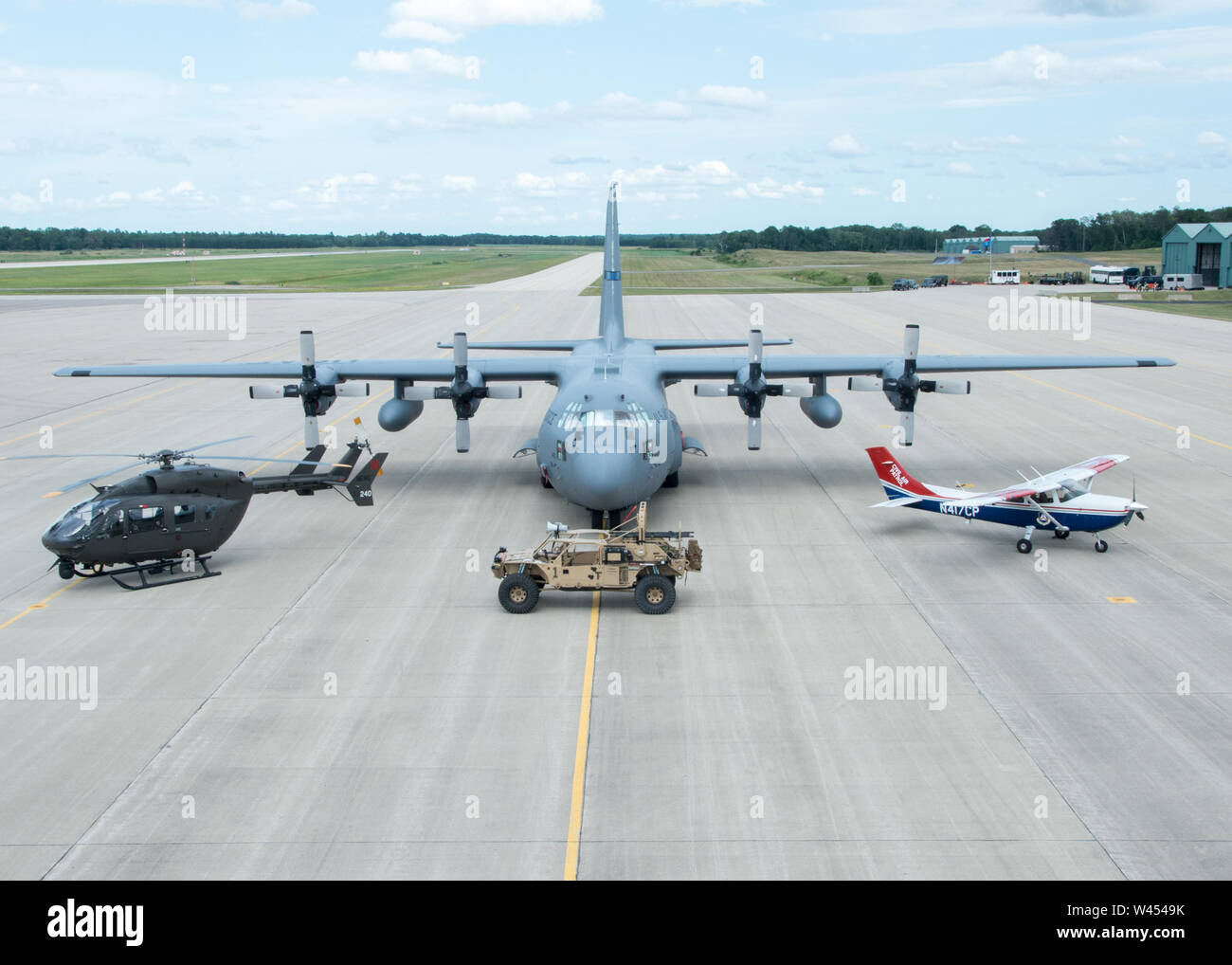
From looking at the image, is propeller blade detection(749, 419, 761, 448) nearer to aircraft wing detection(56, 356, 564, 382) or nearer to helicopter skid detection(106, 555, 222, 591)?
aircraft wing detection(56, 356, 564, 382)

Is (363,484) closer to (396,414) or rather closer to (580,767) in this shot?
(396,414)

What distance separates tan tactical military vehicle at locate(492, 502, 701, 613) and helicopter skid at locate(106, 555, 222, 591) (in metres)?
6.67

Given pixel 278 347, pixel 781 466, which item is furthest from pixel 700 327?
pixel 781 466

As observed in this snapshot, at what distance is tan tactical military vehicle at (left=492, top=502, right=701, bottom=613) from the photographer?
18.6m

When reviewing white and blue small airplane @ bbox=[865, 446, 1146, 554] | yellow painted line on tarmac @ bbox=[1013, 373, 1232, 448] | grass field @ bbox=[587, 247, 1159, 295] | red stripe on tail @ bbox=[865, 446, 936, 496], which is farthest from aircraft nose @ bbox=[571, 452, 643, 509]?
grass field @ bbox=[587, 247, 1159, 295]

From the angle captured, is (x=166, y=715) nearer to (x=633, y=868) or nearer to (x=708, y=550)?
(x=633, y=868)

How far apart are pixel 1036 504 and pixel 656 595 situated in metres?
9.26

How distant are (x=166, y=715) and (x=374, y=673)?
2.98 m

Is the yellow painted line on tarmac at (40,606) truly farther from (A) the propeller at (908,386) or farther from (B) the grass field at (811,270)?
(B) the grass field at (811,270)

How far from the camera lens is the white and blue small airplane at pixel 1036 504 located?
875 inches

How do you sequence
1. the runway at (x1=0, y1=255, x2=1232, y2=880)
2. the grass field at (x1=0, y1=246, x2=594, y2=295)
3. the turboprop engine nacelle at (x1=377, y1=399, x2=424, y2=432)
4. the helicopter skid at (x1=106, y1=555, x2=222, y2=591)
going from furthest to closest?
1. the grass field at (x1=0, y1=246, x2=594, y2=295)
2. the turboprop engine nacelle at (x1=377, y1=399, x2=424, y2=432)
3. the helicopter skid at (x1=106, y1=555, x2=222, y2=591)
4. the runway at (x1=0, y1=255, x2=1232, y2=880)
